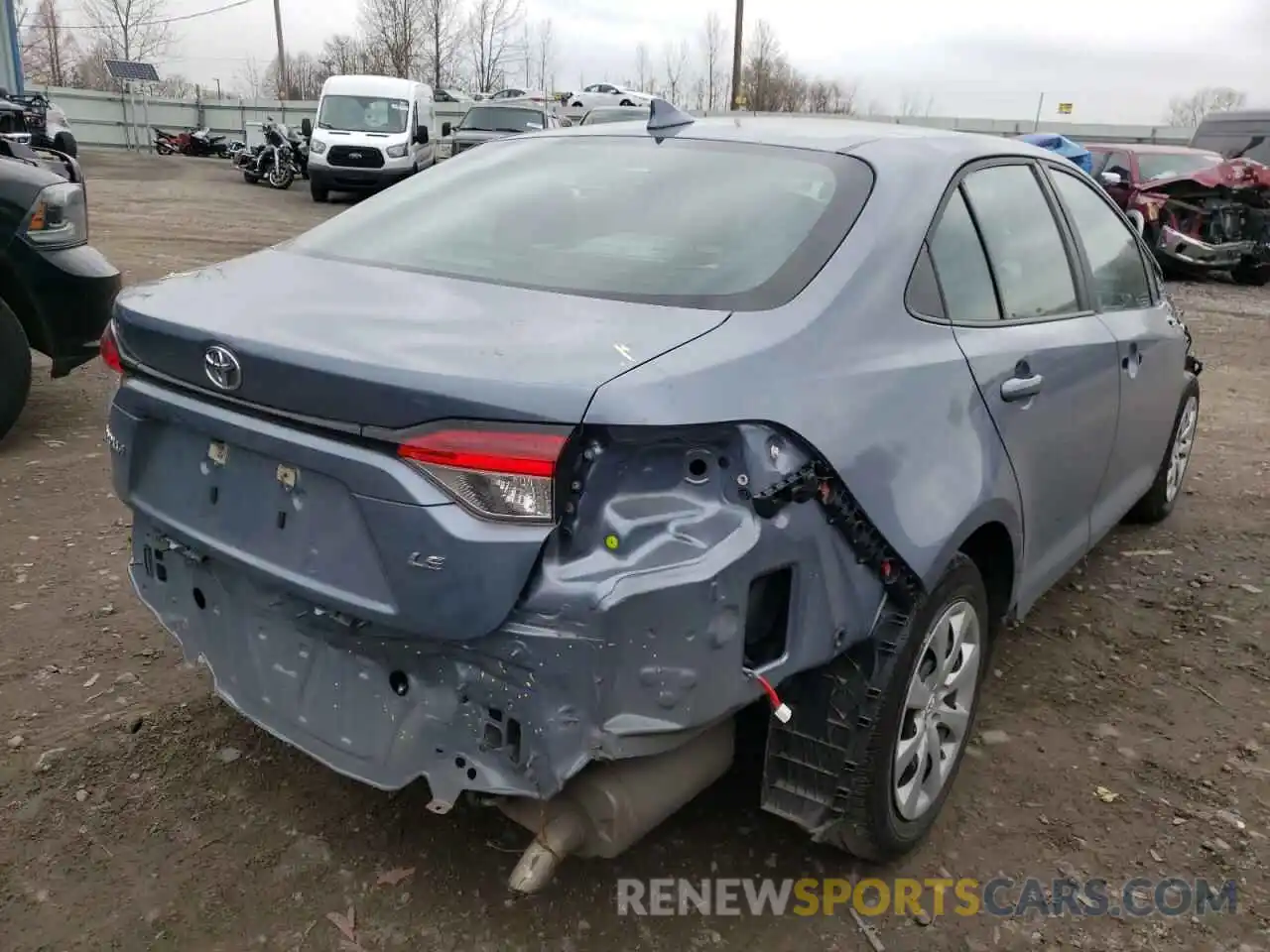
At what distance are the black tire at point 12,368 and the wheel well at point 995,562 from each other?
4613 mm

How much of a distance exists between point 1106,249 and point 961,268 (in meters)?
1.36

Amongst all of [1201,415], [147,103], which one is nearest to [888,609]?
[1201,415]

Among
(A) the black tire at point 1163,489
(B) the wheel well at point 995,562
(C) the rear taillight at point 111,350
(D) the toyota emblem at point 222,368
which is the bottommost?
(A) the black tire at point 1163,489

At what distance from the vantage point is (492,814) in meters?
2.71

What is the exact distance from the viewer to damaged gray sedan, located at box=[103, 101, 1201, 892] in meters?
1.87

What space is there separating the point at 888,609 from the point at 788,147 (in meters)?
1.29

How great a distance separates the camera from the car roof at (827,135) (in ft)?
9.36

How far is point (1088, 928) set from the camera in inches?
96.1

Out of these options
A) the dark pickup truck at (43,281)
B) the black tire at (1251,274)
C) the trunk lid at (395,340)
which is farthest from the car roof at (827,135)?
the black tire at (1251,274)

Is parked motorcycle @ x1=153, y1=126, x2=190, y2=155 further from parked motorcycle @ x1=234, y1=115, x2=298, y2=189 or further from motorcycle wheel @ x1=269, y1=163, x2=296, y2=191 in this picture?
motorcycle wheel @ x1=269, y1=163, x2=296, y2=191

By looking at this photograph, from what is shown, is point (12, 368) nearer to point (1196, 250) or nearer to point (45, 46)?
point (1196, 250)

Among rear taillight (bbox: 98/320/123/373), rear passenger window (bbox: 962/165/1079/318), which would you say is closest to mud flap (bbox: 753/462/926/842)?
rear passenger window (bbox: 962/165/1079/318)

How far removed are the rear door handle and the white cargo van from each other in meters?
18.5

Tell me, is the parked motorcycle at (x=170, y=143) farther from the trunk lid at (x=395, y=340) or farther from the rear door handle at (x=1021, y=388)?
the rear door handle at (x=1021, y=388)
